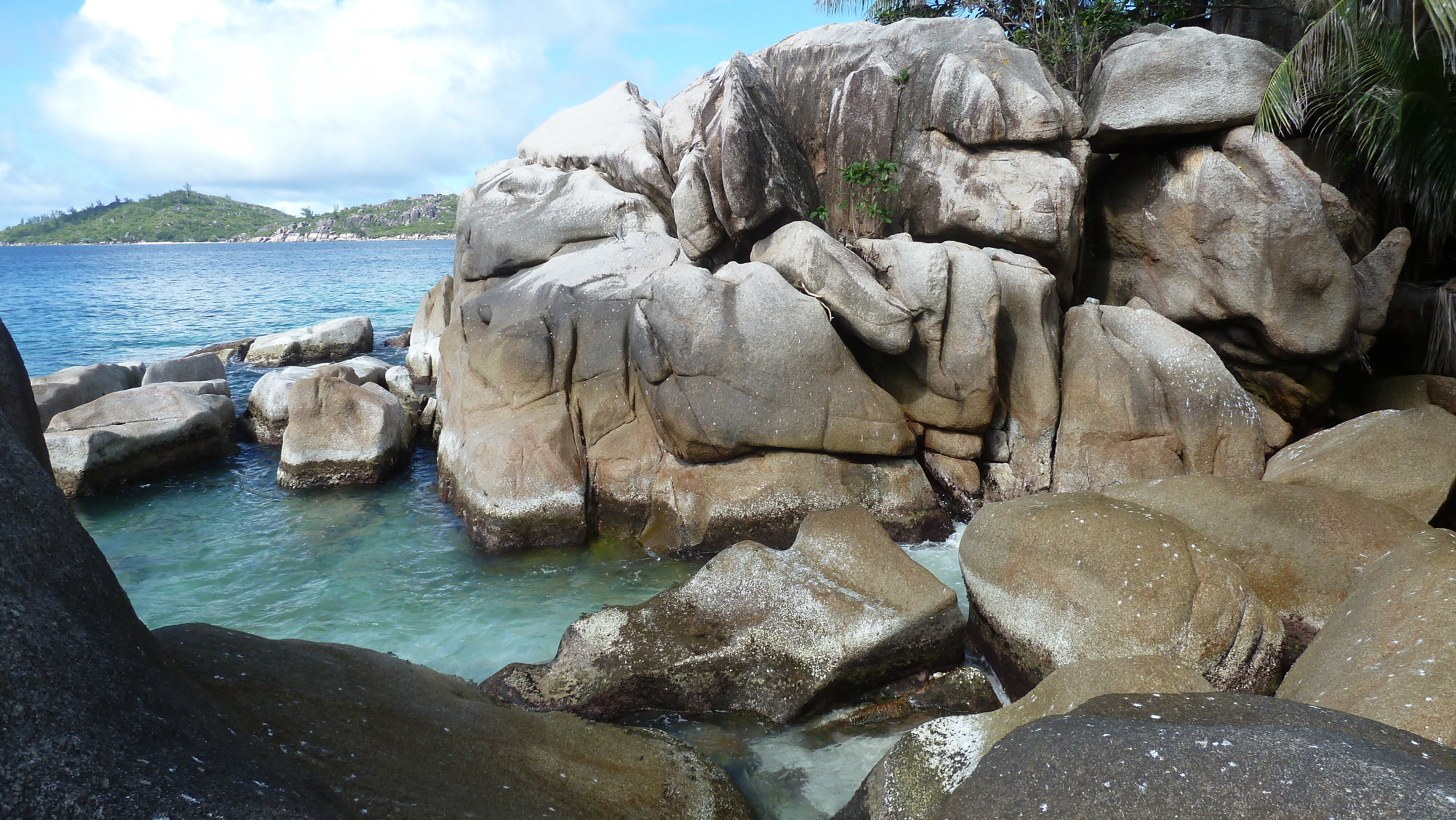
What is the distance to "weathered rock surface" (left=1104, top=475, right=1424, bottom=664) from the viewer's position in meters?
6.93

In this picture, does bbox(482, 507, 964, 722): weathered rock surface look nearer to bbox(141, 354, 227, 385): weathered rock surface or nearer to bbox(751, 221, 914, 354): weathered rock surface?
bbox(751, 221, 914, 354): weathered rock surface

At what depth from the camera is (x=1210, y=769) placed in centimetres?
307

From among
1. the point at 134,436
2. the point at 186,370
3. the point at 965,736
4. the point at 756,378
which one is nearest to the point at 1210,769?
the point at 965,736

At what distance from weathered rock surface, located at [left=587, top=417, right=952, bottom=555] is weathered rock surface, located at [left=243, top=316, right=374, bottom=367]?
17.2 metres

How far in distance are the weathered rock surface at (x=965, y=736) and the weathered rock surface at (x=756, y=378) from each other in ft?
19.3

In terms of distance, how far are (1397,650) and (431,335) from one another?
19061 millimetres

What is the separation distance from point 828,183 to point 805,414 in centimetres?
600

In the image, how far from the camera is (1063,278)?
13305mm

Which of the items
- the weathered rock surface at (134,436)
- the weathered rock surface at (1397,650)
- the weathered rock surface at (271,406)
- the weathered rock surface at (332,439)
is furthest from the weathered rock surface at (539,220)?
the weathered rock surface at (1397,650)

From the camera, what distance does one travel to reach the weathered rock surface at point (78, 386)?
15.3m

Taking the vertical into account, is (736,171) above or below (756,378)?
above

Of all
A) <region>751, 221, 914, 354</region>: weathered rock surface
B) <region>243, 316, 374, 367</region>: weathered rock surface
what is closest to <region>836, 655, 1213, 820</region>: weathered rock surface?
<region>751, 221, 914, 354</region>: weathered rock surface

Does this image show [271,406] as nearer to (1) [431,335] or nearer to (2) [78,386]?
(2) [78,386]

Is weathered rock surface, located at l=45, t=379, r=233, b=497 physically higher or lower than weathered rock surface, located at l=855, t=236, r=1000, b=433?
lower
